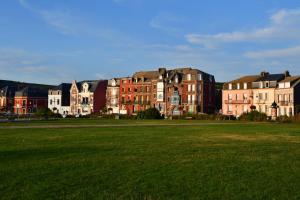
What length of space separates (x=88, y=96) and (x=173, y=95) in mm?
27852

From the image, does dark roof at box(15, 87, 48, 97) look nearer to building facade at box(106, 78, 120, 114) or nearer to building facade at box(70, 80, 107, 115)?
building facade at box(70, 80, 107, 115)

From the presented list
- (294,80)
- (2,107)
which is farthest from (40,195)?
(2,107)

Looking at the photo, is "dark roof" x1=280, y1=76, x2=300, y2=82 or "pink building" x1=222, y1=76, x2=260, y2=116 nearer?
"dark roof" x1=280, y1=76, x2=300, y2=82

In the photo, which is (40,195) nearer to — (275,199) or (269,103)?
(275,199)

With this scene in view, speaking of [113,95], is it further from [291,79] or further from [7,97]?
[291,79]

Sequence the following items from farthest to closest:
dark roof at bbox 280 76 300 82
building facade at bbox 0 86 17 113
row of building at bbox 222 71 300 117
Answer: building facade at bbox 0 86 17 113, dark roof at bbox 280 76 300 82, row of building at bbox 222 71 300 117

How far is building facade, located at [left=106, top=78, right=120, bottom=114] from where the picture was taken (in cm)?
10394

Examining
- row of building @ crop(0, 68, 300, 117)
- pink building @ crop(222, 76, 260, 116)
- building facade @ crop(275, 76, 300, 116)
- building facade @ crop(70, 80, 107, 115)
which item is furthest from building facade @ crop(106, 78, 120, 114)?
building facade @ crop(275, 76, 300, 116)

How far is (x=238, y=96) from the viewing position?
8562cm

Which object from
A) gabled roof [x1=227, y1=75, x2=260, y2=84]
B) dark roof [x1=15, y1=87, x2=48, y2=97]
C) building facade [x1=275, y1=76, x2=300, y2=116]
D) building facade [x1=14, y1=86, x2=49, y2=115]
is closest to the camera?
building facade [x1=275, y1=76, x2=300, y2=116]

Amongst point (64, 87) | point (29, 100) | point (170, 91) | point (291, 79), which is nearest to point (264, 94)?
point (291, 79)

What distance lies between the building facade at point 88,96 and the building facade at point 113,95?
403cm

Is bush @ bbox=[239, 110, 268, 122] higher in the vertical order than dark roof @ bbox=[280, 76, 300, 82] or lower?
lower

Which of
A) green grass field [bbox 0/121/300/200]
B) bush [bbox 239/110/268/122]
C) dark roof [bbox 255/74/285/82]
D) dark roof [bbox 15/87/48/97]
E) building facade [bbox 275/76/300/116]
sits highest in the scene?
dark roof [bbox 255/74/285/82]
